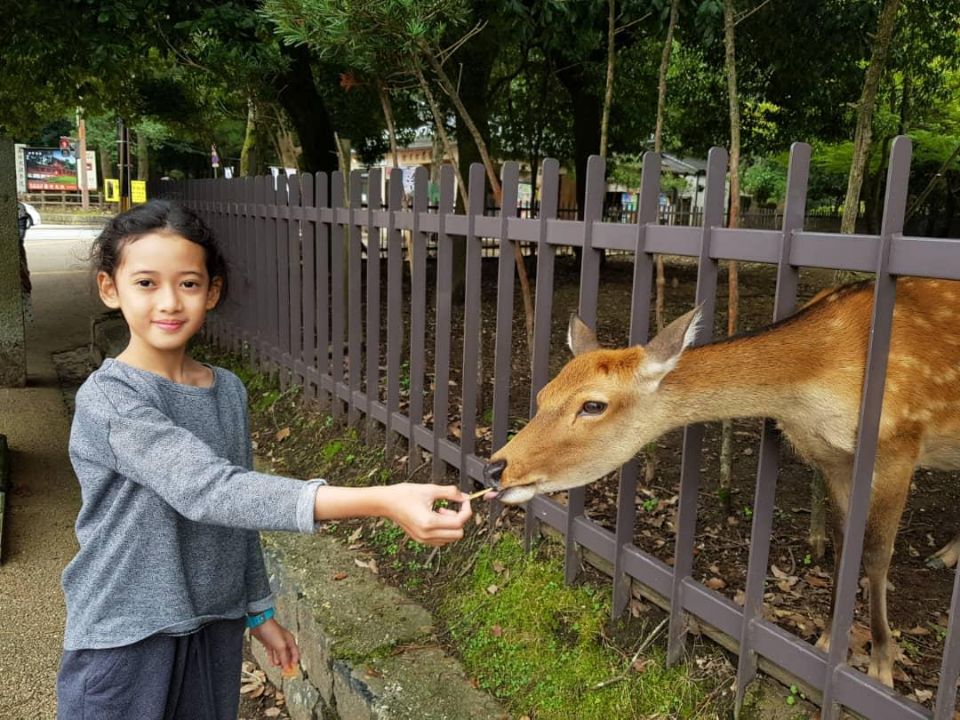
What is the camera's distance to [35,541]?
504cm

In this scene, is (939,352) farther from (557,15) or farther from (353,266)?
(557,15)

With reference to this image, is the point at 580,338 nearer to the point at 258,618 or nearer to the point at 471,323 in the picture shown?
the point at 471,323

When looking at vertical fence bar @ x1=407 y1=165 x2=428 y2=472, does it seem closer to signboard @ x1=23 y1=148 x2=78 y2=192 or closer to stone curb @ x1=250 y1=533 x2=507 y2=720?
stone curb @ x1=250 y1=533 x2=507 y2=720

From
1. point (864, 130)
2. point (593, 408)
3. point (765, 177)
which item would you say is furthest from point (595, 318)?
point (765, 177)

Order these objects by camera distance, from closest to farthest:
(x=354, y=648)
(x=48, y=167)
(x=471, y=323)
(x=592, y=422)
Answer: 1. (x=592, y=422)
2. (x=354, y=648)
3. (x=471, y=323)
4. (x=48, y=167)

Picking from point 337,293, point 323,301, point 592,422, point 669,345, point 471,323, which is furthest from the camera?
point 323,301

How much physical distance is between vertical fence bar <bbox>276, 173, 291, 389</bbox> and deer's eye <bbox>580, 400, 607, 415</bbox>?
13.9 ft

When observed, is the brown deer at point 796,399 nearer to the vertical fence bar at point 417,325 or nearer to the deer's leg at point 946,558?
the deer's leg at point 946,558

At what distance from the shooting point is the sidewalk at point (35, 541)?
378cm

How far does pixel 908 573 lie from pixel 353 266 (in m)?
3.63

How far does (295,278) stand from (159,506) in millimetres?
4560

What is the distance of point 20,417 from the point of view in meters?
7.06

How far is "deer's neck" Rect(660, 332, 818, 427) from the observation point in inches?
105

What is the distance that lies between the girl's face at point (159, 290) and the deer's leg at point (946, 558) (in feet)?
10.8
